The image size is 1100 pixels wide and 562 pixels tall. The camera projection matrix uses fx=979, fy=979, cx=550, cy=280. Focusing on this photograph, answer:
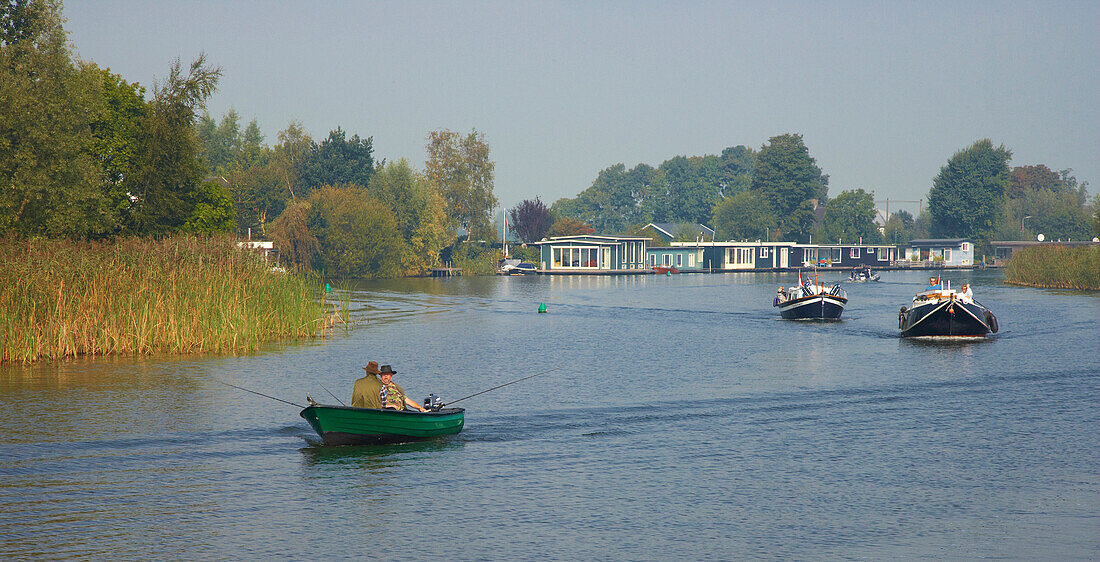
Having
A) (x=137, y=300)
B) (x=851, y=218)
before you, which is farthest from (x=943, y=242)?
(x=137, y=300)

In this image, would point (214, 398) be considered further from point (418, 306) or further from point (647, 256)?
point (647, 256)

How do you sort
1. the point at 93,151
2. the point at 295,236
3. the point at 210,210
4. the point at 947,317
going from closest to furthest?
1. the point at 947,317
2. the point at 93,151
3. the point at 210,210
4. the point at 295,236

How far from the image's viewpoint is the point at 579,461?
18.3 m

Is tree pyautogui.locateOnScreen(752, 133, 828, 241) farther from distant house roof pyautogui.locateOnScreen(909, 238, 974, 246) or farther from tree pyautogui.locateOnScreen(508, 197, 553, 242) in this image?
tree pyautogui.locateOnScreen(508, 197, 553, 242)

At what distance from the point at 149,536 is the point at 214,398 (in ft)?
37.0

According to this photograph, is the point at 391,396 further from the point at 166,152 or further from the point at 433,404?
the point at 166,152

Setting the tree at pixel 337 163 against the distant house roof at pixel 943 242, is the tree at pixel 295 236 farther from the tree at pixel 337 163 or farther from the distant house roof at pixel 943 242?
the distant house roof at pixel 943 242

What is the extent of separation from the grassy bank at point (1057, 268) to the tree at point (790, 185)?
6766 cm

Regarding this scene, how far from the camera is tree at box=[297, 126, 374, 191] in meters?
115

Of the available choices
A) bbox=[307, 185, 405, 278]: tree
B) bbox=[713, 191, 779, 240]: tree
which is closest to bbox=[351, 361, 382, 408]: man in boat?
bbox=[307, 185, 405, 278]: tree

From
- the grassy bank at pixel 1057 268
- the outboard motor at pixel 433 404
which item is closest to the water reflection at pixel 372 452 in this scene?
the outboard motor at pixel 433 404

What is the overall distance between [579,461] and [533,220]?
404 ft

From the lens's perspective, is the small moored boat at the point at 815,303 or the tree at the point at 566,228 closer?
the small moored boat at the point at 815,303

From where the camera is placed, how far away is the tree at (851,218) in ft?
531
